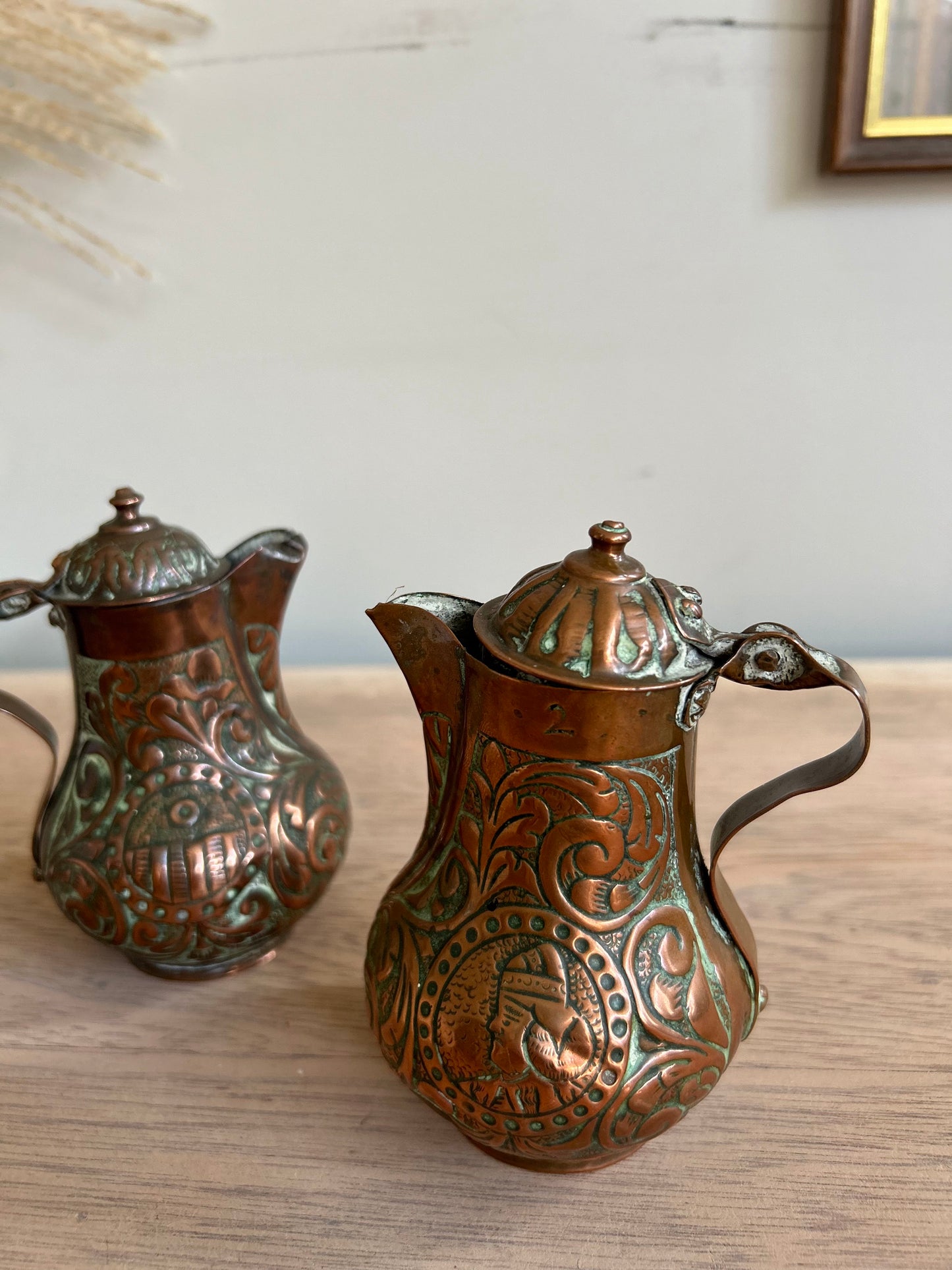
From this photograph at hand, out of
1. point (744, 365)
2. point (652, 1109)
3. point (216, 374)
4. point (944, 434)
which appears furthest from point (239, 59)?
point (652, 1109)

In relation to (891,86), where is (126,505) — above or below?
below

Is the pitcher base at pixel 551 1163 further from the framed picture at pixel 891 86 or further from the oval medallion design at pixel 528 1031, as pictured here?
the framed picture at pixel 891 86

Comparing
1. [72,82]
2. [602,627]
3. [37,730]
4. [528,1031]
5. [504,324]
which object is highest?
[72,82]

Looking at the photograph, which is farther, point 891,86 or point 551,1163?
point 891,86

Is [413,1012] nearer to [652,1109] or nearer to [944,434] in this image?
[652,1109]

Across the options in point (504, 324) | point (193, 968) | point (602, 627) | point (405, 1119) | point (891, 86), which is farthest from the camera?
point (504, 324)

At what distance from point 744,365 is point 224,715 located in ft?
2.49

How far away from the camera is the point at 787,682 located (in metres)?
0.50

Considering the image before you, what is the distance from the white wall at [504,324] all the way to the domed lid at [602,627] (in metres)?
0.64

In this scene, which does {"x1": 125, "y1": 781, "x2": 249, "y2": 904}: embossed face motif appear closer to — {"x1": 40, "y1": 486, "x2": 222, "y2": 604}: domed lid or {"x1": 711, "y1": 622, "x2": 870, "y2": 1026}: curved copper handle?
{"x1": 40, "y1": 486, "x2": 222, "y2": 604}: domed lid

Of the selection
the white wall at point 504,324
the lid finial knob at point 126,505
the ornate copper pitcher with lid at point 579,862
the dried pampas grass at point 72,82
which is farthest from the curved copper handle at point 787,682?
the dried pampas grass at point 72,82

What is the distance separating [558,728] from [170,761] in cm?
33

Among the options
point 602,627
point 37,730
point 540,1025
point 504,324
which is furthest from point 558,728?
point 504,324

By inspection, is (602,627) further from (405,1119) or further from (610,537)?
(405,1119)
